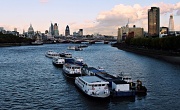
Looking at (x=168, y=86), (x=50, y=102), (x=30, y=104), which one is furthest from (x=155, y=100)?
(x=30, y=104)

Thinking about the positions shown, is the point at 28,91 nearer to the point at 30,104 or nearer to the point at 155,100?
the point at 30,104

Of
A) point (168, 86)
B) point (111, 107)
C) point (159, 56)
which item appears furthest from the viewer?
point (159, 56)

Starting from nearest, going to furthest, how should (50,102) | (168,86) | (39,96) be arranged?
(50,102)
(39,96)
(168,86)

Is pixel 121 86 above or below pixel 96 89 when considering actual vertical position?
above

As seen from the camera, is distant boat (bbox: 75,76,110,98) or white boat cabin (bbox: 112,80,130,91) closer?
distant boat (bbox: 75,76,110,98)

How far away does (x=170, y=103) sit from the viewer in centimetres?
3306

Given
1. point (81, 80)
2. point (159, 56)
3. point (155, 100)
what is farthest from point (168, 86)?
point (159, 56)

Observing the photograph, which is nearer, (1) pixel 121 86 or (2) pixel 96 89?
(2) pixel 96 89

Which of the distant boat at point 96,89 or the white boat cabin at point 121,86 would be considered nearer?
the distant boat at point 96,89

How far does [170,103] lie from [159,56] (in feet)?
203

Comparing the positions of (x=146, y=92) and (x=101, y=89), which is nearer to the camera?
(x=101, y=89)

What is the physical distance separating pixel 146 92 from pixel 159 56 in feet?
189

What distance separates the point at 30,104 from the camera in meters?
33.1

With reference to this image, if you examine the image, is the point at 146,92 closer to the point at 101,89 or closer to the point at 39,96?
the point at 101,89
